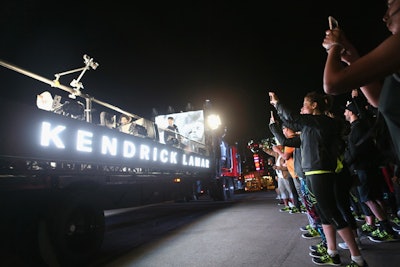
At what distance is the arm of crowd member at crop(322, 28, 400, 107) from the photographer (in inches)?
48.2

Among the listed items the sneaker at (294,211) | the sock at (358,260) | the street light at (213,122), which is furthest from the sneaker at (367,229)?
the street light at (213,122)

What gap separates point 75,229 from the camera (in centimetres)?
362

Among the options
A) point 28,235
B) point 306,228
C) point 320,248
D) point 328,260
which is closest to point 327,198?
point 328,260

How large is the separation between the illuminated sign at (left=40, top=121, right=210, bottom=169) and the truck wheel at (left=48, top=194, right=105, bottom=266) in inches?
26.3

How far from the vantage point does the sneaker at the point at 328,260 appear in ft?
9.81

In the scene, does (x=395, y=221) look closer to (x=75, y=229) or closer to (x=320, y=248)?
(x=320, y=248)

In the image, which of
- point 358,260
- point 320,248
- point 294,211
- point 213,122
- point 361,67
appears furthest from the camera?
point 213,122

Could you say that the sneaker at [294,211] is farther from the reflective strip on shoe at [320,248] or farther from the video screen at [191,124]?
the video screen at [191,124]

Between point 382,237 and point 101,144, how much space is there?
4188mm

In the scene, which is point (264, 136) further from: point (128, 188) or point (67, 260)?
point (67, 260)

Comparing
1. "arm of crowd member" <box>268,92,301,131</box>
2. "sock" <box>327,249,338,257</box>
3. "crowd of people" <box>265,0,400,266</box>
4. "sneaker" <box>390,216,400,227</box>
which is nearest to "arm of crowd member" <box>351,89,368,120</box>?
"crowd of people" <box>265,0,400,266</box>

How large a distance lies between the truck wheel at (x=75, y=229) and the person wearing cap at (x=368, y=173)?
12.7ft

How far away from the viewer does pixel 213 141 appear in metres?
11.9

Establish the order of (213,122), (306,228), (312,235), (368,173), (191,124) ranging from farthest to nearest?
(191,124)
(213,122)
(306,228)
(312,235)
(368,173)
